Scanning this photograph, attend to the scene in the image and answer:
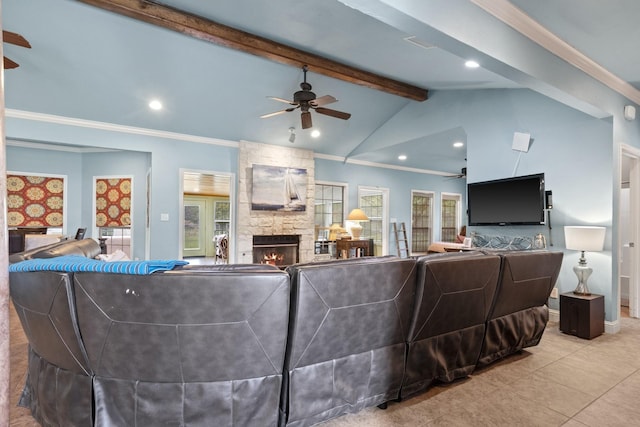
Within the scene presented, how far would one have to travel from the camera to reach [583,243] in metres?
3.24

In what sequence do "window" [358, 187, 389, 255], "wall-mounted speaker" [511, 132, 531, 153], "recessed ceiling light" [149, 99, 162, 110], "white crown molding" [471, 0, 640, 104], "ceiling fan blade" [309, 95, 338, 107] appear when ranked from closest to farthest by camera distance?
"white crown molding" [471, 0, 640, 104] < "wall-mounted speaker" [511, 132, 531, 153] < "ceiling fan blade" [309, 95, 338, 107] < "recessed ceiling light" [149, 99, 162, 110] < "window" [358, 187, 389, 255]

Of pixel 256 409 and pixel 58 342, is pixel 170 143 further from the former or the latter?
pixel 256 409

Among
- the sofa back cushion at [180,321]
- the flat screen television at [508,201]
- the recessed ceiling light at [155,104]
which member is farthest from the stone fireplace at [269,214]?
the sofa back cushion at [180,321]

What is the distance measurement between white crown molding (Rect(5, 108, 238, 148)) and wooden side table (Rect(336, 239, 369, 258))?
3050 millimetres

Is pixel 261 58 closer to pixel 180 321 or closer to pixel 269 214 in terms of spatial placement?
pixel 269 214

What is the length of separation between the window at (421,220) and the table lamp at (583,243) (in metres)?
5.41

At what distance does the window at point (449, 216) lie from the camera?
9422 mm

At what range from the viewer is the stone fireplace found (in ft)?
20.6

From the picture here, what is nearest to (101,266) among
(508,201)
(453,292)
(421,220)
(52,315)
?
(52,315)

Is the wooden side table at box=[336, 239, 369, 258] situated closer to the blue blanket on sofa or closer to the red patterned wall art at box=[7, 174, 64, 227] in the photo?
the blue blanket on sofa

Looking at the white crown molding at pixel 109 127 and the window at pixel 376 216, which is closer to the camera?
the white crown molding at pixel 109 127

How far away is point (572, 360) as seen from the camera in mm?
2678

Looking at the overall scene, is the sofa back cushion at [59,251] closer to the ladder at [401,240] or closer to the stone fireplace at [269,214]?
A: the stone fireplace at [269,214]

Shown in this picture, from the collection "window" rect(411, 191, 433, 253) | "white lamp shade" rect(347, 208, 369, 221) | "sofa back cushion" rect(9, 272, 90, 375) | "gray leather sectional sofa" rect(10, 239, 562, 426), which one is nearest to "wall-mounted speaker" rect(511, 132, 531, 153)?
"gray leather sectional sofa" rect(10, 239, 562, 426)
